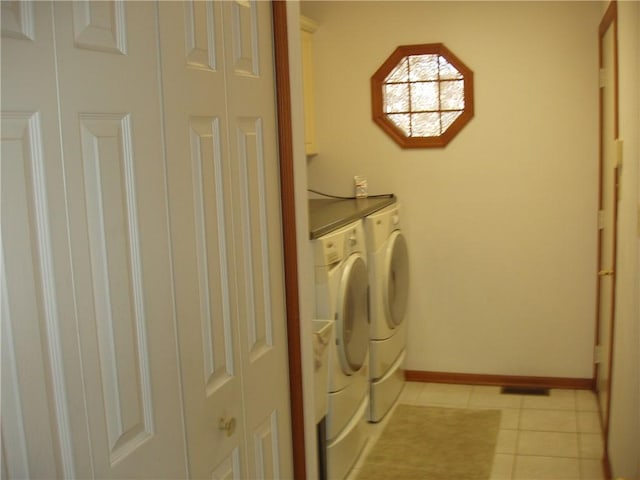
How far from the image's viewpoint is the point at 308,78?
14.0 feet

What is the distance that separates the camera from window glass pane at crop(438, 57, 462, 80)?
422cm

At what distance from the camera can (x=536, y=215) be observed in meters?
4.19

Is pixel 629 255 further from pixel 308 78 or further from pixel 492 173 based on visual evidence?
pixel 308 78

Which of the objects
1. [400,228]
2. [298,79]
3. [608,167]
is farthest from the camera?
[400,228]

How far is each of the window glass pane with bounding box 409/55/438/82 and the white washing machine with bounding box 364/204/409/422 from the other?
0.77 meters

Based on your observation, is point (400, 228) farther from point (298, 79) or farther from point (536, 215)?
point (298, 79)

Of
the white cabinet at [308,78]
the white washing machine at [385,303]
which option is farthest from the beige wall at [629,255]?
the white cabinet at [308,78]

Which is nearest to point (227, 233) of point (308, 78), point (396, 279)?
point (396, 279)

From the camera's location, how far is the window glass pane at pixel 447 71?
13.8 feet

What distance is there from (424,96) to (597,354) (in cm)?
173

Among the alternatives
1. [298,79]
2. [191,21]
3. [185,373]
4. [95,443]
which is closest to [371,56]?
[298,79]

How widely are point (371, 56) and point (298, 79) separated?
2.39 metres

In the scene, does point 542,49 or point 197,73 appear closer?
point 197,73

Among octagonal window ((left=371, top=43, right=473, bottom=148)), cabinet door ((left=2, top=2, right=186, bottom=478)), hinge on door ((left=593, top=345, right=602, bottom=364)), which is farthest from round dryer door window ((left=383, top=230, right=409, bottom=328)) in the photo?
cabinet door ((left=2, top=2, right=186, bottom=478))
